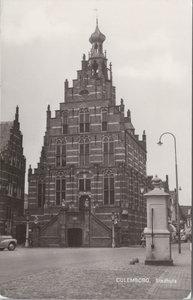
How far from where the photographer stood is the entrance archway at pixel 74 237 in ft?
128

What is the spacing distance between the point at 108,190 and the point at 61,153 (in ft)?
18.4

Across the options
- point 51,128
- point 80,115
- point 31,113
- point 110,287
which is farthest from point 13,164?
point 110,287

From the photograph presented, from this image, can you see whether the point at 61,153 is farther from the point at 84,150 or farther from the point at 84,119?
the point at 84,119

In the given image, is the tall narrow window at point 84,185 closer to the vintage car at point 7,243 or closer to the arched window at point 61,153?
the arched window at point 61,153

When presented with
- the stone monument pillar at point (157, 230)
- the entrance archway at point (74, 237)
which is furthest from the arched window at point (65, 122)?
the stone monument pillar at point (157, 230)

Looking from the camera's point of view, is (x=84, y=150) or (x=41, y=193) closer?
(x=84, y=150)

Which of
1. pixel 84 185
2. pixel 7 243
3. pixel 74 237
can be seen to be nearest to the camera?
pixel 7 243

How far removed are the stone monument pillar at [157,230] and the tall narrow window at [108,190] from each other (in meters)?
23.9

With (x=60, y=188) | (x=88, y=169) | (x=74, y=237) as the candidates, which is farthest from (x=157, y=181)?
(x=60, y=188)

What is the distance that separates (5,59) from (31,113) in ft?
11.9

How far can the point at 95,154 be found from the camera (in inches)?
1641

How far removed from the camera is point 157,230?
→ 17.0 meters

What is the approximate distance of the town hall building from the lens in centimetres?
3972

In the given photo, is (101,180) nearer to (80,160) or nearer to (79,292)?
(80,160)
